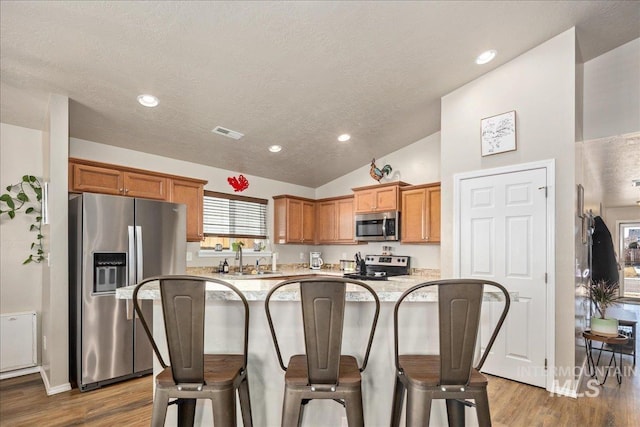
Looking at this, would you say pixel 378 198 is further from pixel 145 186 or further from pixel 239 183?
pixel 145 186

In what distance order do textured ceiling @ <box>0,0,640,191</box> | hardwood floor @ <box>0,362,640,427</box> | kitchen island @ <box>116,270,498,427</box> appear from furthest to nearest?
hardwood floor @ <box>0,362,640,427</box>
textured ceiling @ <box>0,0,640,191</box>
kitchen island @ <box>116,270,498,427</box>

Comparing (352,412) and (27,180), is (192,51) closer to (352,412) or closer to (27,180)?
(27,180)

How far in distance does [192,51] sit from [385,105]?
7.10ft

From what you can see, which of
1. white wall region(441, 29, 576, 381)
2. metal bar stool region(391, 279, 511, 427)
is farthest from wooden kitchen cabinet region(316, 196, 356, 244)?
metal bar stool region(391, 279, 511, 427)

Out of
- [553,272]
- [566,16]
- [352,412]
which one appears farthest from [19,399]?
[566,16]

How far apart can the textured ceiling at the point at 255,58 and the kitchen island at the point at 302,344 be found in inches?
74.7

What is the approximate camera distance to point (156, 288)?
171 cm

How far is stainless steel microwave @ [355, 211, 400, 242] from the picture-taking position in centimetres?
503

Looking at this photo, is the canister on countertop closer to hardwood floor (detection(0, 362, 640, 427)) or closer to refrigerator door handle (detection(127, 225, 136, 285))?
hardwood floor (detection(0, 362, 640, 427))

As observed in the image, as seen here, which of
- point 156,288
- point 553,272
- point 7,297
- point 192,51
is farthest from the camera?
point 7,297

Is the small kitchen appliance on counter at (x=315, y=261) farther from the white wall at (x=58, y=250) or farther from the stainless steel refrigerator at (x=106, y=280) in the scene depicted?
the white wall at (x=58, y=250)

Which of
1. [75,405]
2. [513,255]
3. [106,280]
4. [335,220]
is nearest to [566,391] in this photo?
[513,255]

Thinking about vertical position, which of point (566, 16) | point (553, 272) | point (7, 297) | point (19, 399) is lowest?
point (19, 399)

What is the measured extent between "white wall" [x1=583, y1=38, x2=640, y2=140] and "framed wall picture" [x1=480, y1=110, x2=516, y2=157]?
108cm
